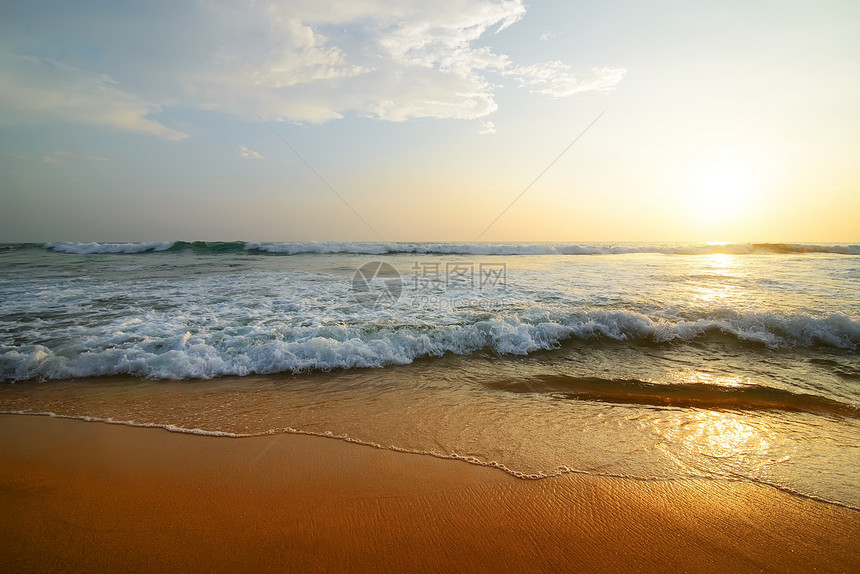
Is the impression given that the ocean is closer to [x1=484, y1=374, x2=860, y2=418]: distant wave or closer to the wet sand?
[x1=484, y1=374, x2=860, y2=418]: distant wave

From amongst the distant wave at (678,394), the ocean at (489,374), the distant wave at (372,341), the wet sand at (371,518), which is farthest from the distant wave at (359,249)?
the wet sand at (371,518)

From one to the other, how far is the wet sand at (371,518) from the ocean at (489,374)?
29cm

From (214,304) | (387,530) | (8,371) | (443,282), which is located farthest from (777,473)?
(443,282)

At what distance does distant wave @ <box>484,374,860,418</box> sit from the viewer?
4.28 metres

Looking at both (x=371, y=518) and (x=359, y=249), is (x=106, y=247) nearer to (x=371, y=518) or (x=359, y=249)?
(x=359, y=249)

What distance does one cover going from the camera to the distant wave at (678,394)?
14.0 feet

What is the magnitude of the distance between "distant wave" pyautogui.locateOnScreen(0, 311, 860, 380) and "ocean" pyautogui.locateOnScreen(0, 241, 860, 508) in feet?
0.09

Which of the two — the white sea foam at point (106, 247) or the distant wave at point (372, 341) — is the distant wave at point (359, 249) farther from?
the distant wave at point (372, 341)

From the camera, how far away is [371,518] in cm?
243

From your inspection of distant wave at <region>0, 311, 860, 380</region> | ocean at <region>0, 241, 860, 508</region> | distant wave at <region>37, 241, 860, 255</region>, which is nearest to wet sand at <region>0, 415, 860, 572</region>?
ocean at <region>0, 241, 860, 508</region>

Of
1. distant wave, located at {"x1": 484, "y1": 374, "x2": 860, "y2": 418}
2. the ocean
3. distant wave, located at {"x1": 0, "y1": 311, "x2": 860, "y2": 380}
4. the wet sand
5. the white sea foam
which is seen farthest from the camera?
the white sea foam

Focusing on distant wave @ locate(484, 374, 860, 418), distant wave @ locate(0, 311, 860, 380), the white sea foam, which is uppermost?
the white sea foam

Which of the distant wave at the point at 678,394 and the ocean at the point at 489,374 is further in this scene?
the distant wave at the point at 678,394

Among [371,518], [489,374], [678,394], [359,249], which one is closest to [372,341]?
[489,374]
